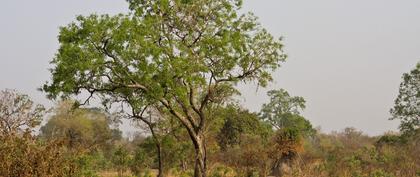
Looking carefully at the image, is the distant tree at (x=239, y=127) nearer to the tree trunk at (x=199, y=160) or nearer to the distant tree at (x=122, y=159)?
the tree trunk at (x=199, y=160)

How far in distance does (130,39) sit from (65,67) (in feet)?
8.94

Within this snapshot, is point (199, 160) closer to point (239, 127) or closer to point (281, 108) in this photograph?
point (239, 127)

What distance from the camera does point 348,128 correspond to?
7381 centimetres

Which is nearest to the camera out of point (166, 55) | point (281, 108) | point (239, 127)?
point (166, 55)

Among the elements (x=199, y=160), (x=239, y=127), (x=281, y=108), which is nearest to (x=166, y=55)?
(x=199, y=160)

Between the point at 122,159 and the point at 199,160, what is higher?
the point at 122,159

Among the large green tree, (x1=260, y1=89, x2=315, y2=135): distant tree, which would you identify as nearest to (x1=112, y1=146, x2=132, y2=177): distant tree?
the large green tree

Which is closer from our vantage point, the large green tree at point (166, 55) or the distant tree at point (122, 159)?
the large green tree at point (166, 55)

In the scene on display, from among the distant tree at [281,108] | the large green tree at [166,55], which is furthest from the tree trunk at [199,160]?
the distant tree at [281,108]

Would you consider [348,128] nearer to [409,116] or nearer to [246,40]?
[409,116]

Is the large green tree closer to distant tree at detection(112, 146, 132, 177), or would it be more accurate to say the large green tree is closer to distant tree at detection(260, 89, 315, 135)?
distant tree at detection(112, 146, 132, 177)

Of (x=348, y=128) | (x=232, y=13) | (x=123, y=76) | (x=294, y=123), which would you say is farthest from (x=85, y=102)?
(x=348, y=128)

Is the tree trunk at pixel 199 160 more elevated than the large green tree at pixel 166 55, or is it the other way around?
the large green tree at pixel 166 55

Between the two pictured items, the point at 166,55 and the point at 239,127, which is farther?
the point at 239,127
